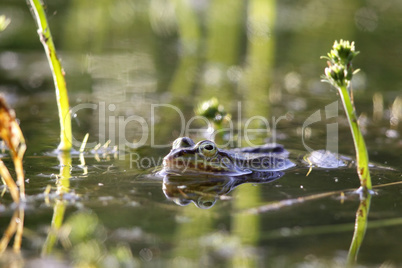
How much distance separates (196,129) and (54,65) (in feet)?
7.43

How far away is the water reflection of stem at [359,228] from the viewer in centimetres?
280

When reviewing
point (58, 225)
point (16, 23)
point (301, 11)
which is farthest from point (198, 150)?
point (301, 11)

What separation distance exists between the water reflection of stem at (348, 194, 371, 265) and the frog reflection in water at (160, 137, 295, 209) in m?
0.93

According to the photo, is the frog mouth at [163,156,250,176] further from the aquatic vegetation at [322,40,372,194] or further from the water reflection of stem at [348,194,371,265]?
the aquatic vegetation at [322,40,372,194]

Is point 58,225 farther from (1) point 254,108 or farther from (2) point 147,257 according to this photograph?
(1) point 254,108

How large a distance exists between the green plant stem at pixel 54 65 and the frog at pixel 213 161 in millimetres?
882

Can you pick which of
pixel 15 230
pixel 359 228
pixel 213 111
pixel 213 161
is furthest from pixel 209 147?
pixel 15 230

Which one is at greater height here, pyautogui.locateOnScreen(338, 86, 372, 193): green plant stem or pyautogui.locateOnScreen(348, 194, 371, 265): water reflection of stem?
pyautogui.locateOnScreen(338, 86, 372, 193): green plant stem

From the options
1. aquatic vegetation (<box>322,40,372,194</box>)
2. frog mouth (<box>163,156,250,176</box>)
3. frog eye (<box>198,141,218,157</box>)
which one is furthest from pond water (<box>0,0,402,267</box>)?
aquatic vegetation (<box>322,40,372,194</box>)

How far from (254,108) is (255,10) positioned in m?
6.86

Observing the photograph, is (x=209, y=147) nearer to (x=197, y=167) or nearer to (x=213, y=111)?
(x=197, y=167)

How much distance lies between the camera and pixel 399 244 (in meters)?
2.91

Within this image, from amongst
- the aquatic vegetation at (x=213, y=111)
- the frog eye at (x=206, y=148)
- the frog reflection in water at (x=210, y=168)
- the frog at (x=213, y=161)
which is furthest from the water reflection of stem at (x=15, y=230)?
the aquatic vegetation at (x=213, y=111)

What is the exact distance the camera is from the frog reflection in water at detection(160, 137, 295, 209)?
4059mm
